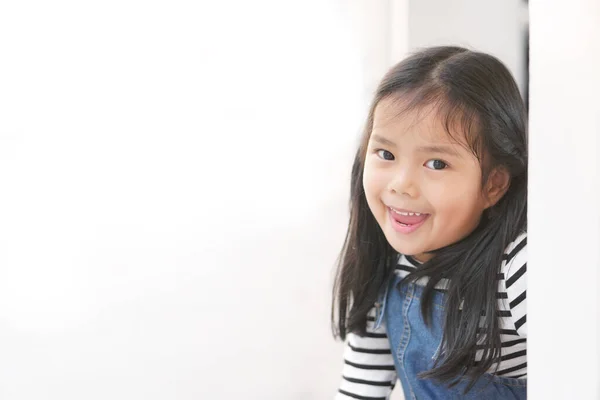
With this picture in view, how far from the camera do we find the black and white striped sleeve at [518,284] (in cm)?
97

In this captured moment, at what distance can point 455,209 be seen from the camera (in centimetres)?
100

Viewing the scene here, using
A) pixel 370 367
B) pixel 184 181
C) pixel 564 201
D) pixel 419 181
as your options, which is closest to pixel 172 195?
pixel 184 181

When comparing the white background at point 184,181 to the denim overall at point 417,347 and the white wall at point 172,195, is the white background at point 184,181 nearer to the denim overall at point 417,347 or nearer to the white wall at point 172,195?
→ the white wall at point 172,195

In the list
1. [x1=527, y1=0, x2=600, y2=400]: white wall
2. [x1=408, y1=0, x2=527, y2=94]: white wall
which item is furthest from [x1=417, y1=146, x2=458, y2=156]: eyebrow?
[x1=408, y1=0, x2=527, y2=94]: white wall

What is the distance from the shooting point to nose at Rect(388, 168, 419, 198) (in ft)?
3.23

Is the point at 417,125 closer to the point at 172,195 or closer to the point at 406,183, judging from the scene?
the point at 406,183

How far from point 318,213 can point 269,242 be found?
4.4 inches

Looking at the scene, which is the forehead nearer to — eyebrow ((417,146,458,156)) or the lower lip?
eyebrow ((417,146,458,156))

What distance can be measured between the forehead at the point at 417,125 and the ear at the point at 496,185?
7 centimetres

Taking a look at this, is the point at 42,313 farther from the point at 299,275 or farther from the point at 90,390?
the point at 299,275

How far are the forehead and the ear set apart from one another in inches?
2.9

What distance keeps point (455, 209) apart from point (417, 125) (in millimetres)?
117

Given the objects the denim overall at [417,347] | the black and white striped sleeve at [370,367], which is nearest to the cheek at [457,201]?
the denim overall at [417,347]

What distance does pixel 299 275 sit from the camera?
1.54 meters
